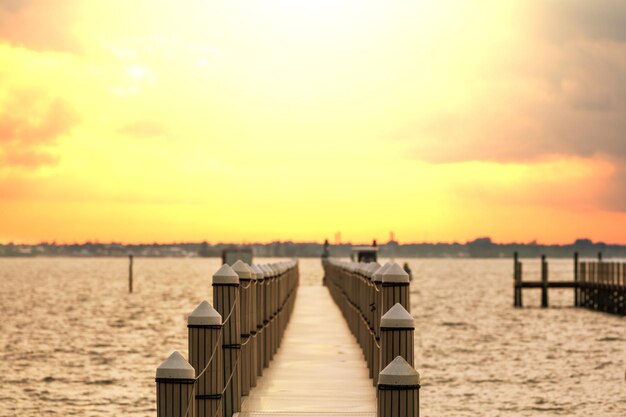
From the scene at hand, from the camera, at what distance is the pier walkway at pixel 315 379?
13.4 metres

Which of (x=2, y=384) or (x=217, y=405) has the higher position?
(x=217, y=405)

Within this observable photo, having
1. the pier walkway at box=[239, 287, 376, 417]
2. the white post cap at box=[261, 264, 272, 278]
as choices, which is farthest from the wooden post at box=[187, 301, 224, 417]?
the white post cap at box=[261, 264, 272, 278]

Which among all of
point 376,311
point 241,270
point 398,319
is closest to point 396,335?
point 398,319

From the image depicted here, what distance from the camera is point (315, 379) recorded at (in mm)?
16219

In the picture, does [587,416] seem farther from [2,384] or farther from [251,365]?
[2,384]

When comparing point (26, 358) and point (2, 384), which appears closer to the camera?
point (2, 384)

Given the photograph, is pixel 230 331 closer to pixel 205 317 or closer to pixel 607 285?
pixel 205 317

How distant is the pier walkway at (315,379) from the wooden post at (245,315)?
0.28m

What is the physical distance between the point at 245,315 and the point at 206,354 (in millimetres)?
3846

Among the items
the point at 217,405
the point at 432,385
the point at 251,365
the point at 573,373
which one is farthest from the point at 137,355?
the point at 217,405

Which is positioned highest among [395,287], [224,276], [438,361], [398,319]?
[224,276]

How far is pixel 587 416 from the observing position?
29.9m

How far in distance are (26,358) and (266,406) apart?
116 feet

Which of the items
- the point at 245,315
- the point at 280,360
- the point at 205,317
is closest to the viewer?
the point at 205,317
